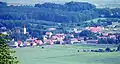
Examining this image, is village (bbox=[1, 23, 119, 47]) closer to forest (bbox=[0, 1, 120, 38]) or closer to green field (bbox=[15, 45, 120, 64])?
forest (bbox=[0, 1, 120, 38])

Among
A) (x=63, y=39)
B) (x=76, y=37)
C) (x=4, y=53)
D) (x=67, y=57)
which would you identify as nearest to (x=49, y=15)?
(x=76, y=37)

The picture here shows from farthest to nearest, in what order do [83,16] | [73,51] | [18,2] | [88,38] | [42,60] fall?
[18,2] → [83,16] → [88,38] → [73,51] → [42,60]

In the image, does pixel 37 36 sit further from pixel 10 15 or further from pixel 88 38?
pixel 10 15

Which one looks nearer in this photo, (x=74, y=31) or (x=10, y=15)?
(x=74, y=31)

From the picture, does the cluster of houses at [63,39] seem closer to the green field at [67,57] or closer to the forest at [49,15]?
the forest at [49,15]

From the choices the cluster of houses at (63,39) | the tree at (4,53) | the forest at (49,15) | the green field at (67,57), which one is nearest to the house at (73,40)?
the cluster of houses at (63,39)

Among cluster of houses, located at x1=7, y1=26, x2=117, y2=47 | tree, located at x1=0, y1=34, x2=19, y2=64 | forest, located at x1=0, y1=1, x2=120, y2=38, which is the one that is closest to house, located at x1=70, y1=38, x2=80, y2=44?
cluster of houses, located at x1=7, y1=26, x2=117, y2=47

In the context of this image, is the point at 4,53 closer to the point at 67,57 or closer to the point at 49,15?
the point at 67,57

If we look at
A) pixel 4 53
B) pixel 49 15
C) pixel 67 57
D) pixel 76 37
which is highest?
pixel 4 53

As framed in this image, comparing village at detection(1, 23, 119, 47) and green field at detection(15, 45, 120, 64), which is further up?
green field at detection(15, 45, 120, 64)

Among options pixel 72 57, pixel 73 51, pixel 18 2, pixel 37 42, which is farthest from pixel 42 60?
pixel 18 2

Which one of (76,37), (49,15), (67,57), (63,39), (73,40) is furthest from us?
(49,15)
